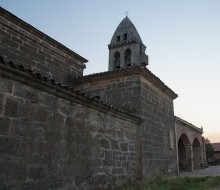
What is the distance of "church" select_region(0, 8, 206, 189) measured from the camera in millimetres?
4938

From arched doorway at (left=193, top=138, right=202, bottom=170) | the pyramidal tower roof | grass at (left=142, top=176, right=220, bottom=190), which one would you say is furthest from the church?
the pyramidal tower roof

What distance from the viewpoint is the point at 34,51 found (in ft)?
33.4

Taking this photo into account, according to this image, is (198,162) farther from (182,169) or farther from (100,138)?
(100,138)

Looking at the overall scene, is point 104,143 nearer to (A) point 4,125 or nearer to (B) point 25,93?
(B) point 25,93

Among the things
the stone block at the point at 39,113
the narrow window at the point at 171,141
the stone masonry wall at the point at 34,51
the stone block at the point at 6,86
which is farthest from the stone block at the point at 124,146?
Result: the narrow window at the point at 171,141

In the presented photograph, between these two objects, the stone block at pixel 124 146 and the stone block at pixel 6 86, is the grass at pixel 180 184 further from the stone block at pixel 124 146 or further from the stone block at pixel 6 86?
the stone block at pixel 6 86

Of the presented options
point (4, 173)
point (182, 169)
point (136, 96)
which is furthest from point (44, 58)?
point (182, 169)

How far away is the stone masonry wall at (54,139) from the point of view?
479cm

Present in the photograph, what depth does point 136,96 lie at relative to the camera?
33.0 ft

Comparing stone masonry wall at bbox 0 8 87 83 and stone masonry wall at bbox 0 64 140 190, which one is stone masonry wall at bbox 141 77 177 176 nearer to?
stone masonry wall at bbox 0 64 140 190

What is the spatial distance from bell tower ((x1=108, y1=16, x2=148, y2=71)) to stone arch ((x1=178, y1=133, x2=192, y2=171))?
9540 mm

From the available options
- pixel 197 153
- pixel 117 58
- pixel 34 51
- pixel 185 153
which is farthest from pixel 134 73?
pixel 117 58

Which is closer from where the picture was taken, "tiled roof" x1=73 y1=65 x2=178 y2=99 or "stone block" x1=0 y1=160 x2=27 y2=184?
"stone block" x1=0 y1=160 x2=27 y2=184

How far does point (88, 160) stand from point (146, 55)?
77.7 ft
